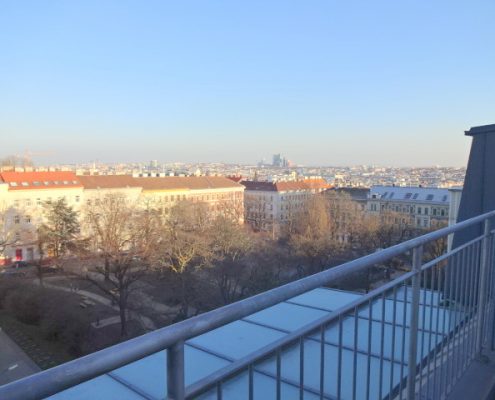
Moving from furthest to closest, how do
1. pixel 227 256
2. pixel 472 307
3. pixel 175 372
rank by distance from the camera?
pixel 227 256
pixel 472 307
pixel 175 372

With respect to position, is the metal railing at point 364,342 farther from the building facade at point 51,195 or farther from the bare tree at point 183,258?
the building facade at point 51,195

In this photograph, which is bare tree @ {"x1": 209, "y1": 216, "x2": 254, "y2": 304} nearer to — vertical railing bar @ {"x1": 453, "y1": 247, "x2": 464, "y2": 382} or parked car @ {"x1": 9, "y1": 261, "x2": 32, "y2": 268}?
vertical railing bar @ {"x1": 453, "y1": 247, "x2": 464, "y2": 382}

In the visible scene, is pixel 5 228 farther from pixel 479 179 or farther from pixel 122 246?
pixel 479 179

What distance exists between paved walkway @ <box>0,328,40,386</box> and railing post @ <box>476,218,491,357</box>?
16174 millimetres

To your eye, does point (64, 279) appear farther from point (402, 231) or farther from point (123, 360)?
point (123, 360)

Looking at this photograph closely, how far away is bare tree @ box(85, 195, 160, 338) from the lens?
21.9m

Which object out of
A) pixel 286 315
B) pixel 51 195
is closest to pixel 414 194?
pixel 51 195

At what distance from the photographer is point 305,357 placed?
3.23m

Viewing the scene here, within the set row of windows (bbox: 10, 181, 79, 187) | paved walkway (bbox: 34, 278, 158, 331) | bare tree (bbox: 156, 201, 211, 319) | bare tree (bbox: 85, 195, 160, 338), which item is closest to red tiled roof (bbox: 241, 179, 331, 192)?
row of windows (bbox: 10, 181, 79, 187)

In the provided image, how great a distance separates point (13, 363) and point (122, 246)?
8.00m

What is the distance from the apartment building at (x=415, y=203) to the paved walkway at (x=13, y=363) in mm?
39862

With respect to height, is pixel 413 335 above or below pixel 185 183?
above

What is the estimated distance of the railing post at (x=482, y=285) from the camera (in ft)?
11.5

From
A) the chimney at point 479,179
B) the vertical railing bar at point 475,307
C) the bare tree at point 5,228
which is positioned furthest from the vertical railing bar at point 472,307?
the bare tree at point 5,228
